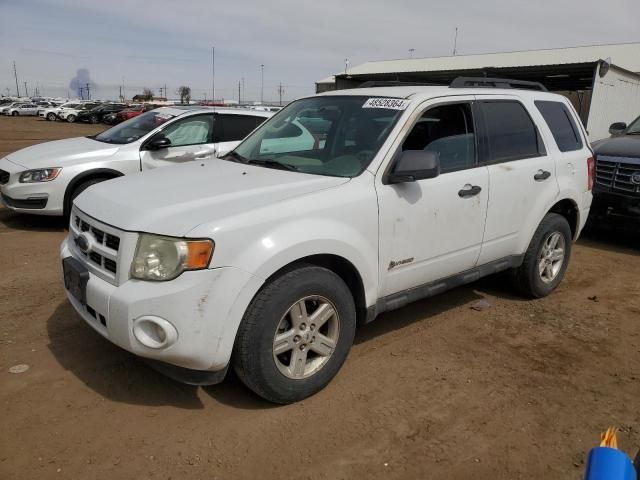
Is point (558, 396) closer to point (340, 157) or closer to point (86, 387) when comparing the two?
point (340, 157)

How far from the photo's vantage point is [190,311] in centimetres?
263

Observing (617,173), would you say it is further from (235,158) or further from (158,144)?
(158,144)

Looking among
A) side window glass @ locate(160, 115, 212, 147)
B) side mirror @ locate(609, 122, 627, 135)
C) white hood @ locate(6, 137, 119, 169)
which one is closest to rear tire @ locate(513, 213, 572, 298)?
side mirror @ locate(609, 122, 627, 135)

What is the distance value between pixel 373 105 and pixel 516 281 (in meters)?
2.14

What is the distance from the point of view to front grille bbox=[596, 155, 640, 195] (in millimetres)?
6703

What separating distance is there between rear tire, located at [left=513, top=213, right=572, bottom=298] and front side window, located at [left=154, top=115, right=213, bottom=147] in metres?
4.69

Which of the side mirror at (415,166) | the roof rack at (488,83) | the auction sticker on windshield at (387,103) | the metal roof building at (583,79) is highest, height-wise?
the metal roof building at (583,79)

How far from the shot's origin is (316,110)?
13.7 ft

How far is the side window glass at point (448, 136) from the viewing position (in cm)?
377

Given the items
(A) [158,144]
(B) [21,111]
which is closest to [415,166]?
(A) [158,144]

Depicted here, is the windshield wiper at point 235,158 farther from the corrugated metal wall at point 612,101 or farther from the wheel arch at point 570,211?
the corrugated metal wall at point 612,101

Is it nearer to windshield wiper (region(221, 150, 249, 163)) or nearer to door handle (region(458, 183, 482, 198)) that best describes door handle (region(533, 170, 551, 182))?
door handle (region(458, 183, 482, 198))

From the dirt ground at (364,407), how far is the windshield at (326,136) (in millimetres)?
1366

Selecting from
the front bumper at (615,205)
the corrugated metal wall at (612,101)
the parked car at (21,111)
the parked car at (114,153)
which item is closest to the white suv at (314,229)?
the front bumper at (615,205)
